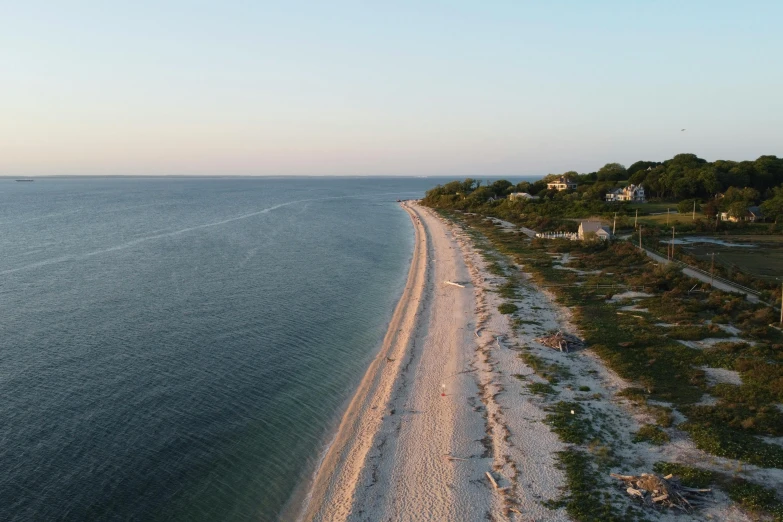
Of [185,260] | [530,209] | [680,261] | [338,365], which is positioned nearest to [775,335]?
[680,261]

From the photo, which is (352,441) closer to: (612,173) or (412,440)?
(412,440)

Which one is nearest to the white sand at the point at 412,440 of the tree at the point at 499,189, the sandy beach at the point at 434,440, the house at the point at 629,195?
the sandy beach at the point at 434,440

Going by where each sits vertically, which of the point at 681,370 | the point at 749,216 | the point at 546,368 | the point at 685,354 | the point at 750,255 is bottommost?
the point at 546,368

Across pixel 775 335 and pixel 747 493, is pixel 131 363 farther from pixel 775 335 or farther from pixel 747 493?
pixel 775 335

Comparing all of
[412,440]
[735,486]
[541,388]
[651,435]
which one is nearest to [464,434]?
[412,440]

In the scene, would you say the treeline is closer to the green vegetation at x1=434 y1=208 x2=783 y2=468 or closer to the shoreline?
the green vegetation at x1=434 y1=208 x2=783 y2=468

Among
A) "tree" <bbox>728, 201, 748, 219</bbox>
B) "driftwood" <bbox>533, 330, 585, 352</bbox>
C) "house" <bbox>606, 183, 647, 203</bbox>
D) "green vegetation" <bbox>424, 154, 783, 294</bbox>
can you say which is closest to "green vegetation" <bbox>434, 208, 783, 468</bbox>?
"driftwood" <bbox>533, 330, 585, 352</bbox>
